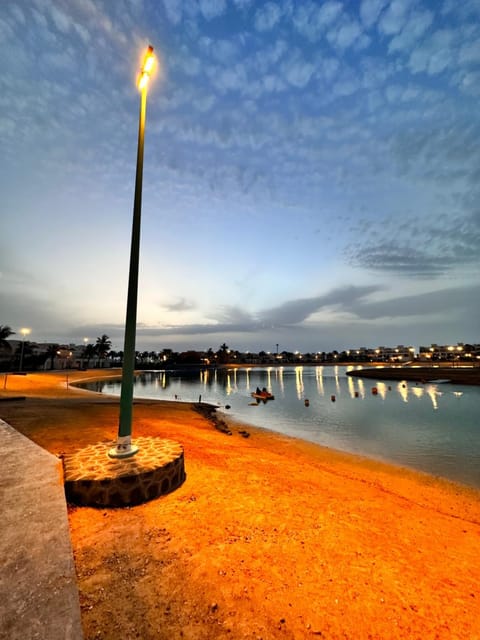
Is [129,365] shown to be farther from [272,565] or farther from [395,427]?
[395,427]

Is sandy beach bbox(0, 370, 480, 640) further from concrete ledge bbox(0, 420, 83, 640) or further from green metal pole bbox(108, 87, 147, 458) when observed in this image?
green metal pole bbox(108, 87, 147, 458)

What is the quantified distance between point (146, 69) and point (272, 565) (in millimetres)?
10888

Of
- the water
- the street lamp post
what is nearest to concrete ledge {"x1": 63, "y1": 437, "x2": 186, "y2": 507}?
the street lamp post

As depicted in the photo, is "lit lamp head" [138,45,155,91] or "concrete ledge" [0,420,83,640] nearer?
"concrete ledge" [0,420,83,640]

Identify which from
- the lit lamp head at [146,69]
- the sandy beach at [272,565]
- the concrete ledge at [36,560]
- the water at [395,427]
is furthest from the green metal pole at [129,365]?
the water at [395,427]

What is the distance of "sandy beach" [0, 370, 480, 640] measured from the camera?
3131 mm

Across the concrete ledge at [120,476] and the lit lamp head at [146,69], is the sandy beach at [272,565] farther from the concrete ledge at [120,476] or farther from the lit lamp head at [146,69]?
the lit lamp head at [146,69]

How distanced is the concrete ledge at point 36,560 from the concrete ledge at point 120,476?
1.30 ft

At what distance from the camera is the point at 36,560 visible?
3.18 metres

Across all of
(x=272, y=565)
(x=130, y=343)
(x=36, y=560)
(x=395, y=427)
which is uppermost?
(x=130, y=343)

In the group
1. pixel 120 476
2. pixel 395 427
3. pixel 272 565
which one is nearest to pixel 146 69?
pixel 120 476

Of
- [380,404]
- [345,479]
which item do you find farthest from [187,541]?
[380,404]

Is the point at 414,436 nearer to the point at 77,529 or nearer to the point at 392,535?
the point at 392,535

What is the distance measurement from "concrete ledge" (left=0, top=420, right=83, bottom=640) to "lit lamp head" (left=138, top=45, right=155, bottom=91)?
9.40 m
